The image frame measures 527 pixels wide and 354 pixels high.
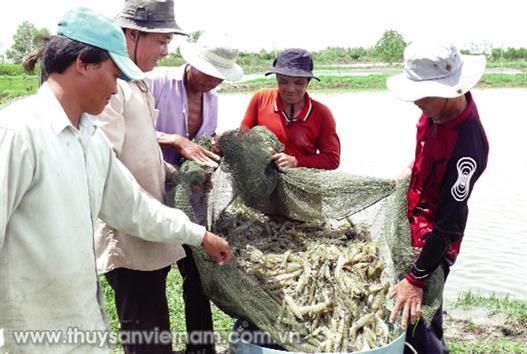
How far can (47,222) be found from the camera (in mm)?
1904

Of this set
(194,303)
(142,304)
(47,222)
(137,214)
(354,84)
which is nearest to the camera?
(47,222)

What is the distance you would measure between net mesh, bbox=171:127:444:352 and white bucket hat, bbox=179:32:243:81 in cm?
33

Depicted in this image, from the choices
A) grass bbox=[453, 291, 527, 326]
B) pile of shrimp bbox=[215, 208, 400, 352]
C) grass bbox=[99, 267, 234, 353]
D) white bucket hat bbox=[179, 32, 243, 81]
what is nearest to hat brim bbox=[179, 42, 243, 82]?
white bucket hat bbox=[179, 32, 243, 81]

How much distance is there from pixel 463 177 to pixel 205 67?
56.8 inches

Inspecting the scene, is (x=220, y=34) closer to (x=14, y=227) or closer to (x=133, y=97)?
(x=133, y=97)

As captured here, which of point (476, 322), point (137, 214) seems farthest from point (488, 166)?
point (137, 214)

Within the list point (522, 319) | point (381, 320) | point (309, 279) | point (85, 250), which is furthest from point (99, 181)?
point (522, 319)

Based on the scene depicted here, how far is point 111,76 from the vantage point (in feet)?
6.69

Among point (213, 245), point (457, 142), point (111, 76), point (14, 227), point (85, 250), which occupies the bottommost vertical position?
point (213, 245)

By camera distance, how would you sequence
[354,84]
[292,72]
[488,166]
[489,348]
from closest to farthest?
[292,72], [489,348], [488,166], [354,84]

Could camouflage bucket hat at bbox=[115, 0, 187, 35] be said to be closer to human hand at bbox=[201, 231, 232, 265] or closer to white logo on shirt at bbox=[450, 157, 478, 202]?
human hand at bbox=[201, 231, 232, 265]

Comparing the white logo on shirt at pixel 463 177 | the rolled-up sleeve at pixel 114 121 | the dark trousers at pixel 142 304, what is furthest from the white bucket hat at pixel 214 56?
the white logo on shirt at pixel 463 177

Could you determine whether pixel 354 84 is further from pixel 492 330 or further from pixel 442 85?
pixel 442 85

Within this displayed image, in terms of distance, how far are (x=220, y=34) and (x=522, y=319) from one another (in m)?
2.91
